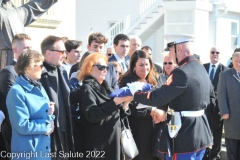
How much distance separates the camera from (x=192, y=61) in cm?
495

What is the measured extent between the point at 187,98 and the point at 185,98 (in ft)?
0.07

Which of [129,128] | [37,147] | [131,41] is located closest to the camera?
[37,147]

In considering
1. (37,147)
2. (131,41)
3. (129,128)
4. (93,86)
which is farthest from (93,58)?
(131,41)

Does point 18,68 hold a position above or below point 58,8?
below

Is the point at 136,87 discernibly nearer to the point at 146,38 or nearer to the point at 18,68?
the point at 18,68

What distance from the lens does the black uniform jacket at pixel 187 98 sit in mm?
4734

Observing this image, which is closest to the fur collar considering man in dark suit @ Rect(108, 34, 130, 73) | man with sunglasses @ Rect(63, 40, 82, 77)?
man with sunglasses @ Rect(63, 40, 82, 77)

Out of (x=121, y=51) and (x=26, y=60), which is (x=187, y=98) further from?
(x=121, y=51)

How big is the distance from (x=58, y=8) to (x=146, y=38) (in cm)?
831

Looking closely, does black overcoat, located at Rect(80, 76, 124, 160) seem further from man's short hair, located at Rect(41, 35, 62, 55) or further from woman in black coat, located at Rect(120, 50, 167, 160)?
woman in black coat, located at Rect(120, 50, 167, 160)

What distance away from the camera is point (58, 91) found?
15.8 feet

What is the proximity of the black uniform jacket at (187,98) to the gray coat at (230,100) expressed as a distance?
9.08ft

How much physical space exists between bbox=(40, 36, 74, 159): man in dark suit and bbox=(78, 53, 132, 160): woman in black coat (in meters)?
0.19

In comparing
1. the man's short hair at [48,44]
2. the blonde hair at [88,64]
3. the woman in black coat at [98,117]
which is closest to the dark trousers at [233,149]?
the woman in black coat at [98,117]
